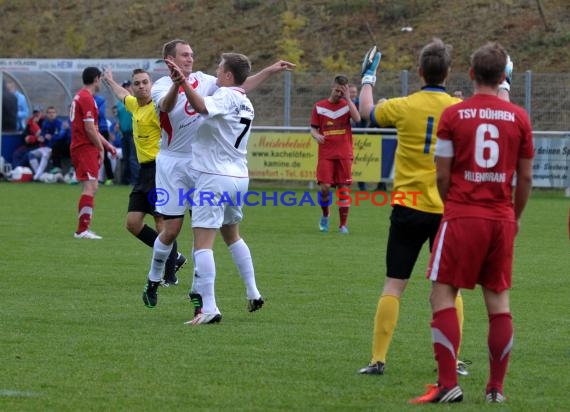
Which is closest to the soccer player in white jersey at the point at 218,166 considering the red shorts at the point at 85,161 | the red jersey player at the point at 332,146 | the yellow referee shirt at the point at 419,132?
the yellow referee shirt at the point at 419,132

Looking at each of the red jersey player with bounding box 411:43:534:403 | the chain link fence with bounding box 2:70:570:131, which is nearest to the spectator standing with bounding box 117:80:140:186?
the chain link fence with bounding box 2:70:570:131

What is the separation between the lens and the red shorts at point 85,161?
52.4ft

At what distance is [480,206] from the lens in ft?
20.4

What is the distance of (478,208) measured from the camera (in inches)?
245

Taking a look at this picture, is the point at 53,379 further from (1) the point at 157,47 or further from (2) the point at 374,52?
(1) the point at 157,47

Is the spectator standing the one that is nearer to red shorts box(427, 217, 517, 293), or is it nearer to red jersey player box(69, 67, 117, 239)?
red jersey player box(69, 67, 117, 239)

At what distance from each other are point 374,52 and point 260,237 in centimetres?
899

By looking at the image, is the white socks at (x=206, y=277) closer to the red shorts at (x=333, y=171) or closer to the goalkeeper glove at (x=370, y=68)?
the goalkeeper glove at (x=370, y=68)

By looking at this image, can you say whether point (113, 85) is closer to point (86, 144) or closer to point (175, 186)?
point (175, 186)

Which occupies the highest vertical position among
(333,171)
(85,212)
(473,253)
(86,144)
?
(86,144)

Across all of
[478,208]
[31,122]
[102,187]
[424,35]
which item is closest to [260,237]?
[478,208]

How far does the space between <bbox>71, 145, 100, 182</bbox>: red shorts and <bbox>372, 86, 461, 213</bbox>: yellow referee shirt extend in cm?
941

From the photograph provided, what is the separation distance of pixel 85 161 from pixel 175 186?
650cm

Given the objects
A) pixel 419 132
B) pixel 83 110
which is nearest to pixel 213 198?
pixel 419 132
